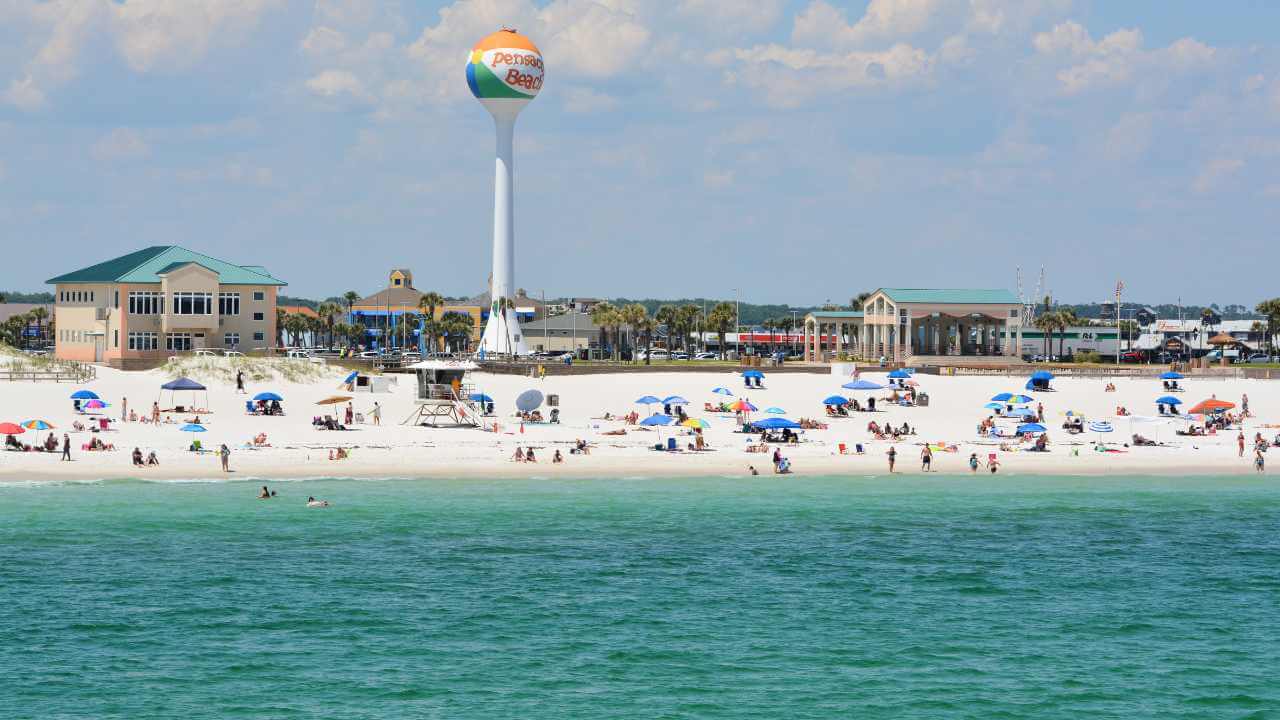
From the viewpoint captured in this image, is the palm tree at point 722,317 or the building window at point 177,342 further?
the palm tree at point 722,317

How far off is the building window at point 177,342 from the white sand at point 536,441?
14132 millimetres

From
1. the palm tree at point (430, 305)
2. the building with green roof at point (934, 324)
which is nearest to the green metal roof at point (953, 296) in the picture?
the building with green roof at point (934, 324)

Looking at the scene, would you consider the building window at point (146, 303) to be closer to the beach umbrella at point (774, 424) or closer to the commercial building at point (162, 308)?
the commercial building at point (162, 308)

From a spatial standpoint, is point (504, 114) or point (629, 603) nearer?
point (629, 603)

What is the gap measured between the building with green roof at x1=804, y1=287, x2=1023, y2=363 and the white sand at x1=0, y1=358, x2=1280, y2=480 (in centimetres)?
3237

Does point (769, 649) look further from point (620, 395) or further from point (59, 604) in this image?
point (620, 395)

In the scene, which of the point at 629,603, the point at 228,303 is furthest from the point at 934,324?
the point at 629,603

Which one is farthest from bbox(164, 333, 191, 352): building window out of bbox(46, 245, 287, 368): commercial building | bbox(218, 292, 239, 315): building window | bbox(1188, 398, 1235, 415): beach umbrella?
bbox(1188, 398, 1235, 415): beach umbrella

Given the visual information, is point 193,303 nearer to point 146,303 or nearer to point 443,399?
point 146,303

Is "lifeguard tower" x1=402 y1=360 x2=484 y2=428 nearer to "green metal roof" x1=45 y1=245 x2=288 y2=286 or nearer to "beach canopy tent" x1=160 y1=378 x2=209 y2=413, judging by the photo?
"beach canopy tent" x1=160 y1=378 x2=209 y2=413

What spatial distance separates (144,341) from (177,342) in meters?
1.92

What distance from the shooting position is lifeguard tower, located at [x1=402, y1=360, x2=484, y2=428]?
6253 centimetres

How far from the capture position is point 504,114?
11238cm

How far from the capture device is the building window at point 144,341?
289 feet
